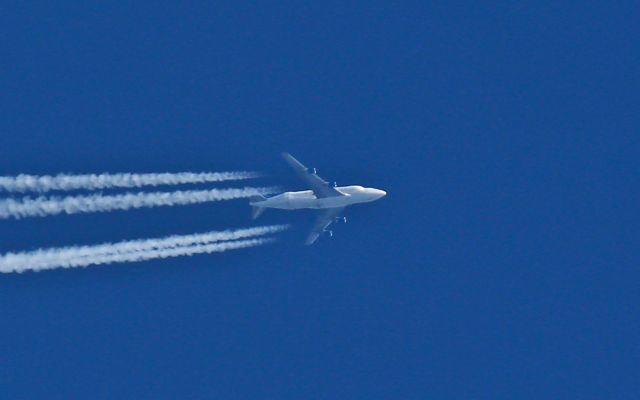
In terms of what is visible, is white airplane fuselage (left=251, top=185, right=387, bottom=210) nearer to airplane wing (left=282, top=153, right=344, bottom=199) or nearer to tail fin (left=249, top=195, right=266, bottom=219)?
tail fin (left=249, top=195, right=266, bottom=219)

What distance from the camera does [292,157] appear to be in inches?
3627

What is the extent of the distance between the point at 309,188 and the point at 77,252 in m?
20.3

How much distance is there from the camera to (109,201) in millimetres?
86688

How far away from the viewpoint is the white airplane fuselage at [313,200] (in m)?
93.2

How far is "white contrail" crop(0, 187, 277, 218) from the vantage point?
79.9m

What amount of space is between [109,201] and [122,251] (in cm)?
396

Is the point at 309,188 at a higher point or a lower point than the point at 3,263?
higher

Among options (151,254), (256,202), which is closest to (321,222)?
(256,202)

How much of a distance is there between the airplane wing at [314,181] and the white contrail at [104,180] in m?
4.22

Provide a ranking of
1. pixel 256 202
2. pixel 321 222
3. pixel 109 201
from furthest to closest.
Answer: pixel 321 222
pixel 256 202
pixel 109 201

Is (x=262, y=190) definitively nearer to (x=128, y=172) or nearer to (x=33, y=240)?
(x=128, y=172)

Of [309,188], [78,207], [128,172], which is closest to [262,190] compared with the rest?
[309,188]

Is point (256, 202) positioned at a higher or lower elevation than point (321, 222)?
higher

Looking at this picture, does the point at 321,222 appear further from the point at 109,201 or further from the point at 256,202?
the point at 109,201
